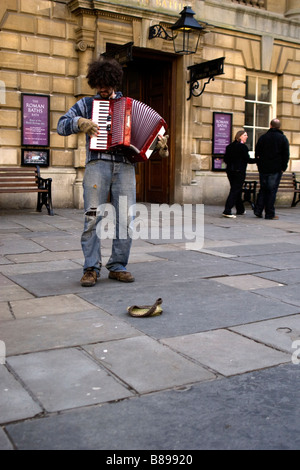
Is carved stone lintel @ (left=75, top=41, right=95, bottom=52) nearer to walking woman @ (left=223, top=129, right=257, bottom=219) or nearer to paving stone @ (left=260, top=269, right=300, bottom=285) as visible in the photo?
walking woman @ (left=223, top=129, right=257, bottom=219)

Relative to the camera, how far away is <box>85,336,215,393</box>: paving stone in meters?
2.68

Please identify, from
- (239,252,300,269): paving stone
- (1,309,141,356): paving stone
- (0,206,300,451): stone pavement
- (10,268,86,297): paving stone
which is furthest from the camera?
(239,252,300,269): paving stone

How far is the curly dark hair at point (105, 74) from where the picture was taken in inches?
186

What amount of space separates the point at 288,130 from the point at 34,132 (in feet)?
23.4

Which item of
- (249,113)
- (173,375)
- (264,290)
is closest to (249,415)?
(173,375)

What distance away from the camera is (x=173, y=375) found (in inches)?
109

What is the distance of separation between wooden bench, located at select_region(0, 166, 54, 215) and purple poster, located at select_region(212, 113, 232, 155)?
469 centimetres

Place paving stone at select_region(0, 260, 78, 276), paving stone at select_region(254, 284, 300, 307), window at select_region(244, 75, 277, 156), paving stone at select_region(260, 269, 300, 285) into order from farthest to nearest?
window at select_region(244, 75, 277, 156), paving stone at select_region(0, 260, 78, 276), paving stone at select_region(260, 269, 300, 285), paving stone at select_region(254, 284, 300, 307)

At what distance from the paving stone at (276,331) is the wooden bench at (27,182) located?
708 centimetres

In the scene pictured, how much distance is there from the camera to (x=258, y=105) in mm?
14789

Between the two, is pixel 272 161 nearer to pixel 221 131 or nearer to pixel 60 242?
pixel 221 131

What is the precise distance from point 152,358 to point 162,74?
11198 millimetres

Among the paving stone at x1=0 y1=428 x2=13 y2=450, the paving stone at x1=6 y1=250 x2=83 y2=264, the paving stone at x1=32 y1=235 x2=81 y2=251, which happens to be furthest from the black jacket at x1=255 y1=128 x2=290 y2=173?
the paving stone at x1=0 y1=428 x2=13 y2=450

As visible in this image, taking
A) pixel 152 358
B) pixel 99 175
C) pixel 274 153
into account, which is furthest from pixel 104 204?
pixel 274 153
